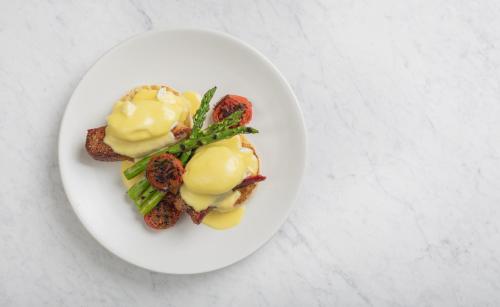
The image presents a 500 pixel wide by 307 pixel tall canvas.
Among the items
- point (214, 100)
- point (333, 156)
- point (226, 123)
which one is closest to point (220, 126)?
point (226, 123)

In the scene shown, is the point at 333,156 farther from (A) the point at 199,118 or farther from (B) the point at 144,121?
(B) the point at 144,121

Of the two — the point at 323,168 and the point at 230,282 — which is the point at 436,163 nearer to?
the point at 323,168

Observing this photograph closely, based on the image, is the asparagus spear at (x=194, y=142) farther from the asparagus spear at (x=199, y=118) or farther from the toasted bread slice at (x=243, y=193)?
the toasted bread slice at (x=243, y=193)

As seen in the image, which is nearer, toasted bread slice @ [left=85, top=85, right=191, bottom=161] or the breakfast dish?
the breakfast dish

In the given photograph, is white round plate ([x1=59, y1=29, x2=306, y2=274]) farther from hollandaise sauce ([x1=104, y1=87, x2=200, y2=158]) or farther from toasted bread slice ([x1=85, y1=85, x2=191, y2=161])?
hollandaise sauce ([x1=104, y1=87, x2=200, y2=158])

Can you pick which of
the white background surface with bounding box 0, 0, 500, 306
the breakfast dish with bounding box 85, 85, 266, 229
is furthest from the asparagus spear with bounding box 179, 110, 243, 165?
the white background surface with bounding box 0, 0, 500, 306

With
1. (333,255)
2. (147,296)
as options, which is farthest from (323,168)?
(147,296)
